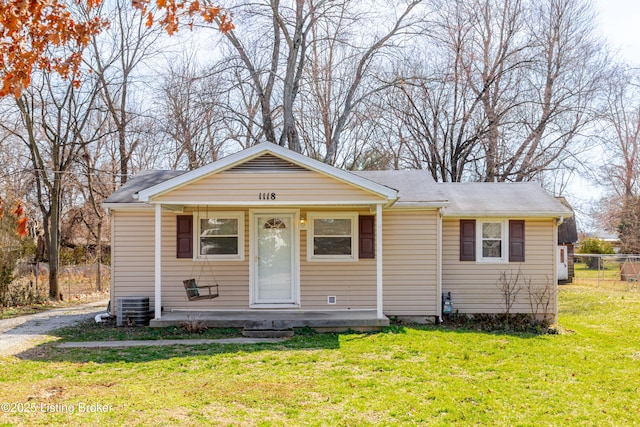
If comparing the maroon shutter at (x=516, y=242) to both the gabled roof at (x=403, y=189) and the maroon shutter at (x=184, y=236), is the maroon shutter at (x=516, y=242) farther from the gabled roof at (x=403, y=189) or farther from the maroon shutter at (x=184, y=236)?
the maroon shutter at (x=184, y=236)

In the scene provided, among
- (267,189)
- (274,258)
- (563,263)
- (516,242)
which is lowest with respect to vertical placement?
(563,263)

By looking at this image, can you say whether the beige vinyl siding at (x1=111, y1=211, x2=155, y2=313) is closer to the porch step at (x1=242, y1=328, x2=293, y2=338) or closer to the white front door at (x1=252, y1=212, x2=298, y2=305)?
the white front door at (x1=252, y1=212, x2=298, y2=305)

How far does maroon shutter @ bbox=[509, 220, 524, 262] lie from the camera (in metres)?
11.8

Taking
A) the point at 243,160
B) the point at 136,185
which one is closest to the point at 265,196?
the point at 243,160

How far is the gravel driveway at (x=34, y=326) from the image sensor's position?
8.83 meters

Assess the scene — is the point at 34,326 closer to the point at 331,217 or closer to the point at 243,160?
the point at 243,160

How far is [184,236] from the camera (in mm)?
11383

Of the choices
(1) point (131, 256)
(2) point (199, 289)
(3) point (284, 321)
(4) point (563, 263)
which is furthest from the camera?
(4) point (563, 263)

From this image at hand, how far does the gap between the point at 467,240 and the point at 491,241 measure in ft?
1.84

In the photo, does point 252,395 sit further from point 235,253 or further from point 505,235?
point 505,235

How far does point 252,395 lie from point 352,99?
16.6m

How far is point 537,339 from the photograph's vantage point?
978cm

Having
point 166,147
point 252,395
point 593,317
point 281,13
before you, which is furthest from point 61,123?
point 593,317

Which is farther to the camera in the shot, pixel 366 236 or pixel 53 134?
pixel 53 134
